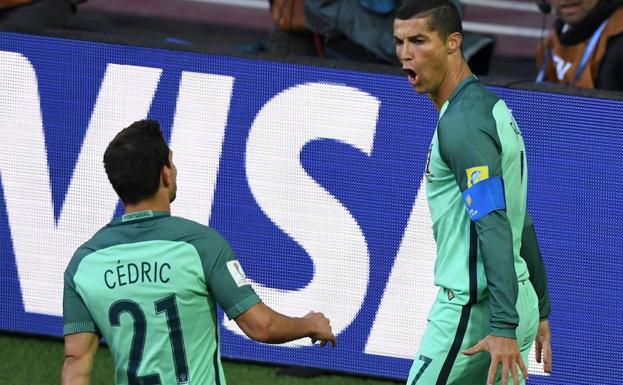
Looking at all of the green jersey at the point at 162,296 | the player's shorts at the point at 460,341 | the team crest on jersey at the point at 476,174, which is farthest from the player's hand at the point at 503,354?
the green jersey at the point at 162,296

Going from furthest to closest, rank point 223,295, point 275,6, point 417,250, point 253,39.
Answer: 1. point 253,39
2. point 275,6
3. point 417,250
4. point 223,295

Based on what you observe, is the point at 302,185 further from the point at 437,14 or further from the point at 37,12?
the point at 37,12

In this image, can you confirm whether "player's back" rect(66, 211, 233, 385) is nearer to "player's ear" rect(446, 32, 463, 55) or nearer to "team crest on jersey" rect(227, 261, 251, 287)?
"team crest on jersey" rect(227, 261, 251, 287)

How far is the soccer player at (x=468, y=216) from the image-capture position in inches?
173

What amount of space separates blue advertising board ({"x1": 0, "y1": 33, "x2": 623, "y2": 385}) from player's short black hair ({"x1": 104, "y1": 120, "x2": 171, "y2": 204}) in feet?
8.53

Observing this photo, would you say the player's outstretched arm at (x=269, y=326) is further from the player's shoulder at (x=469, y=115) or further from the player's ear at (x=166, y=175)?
the player's shoulder at (x=469, y=115)

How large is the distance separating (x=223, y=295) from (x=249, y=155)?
9.09 feet

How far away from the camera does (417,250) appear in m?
6.72

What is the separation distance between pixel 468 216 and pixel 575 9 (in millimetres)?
3578

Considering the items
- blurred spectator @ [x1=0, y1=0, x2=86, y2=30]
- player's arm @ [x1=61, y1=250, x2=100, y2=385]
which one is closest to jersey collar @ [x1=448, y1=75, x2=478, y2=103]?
player's arm @ [x1=61, y1=250, x2=100, y2=385]

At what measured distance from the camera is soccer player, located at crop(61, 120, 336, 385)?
416 cm

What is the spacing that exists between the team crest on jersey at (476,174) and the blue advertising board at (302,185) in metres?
2.24

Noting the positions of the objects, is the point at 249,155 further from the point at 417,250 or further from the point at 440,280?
the point at 440,280

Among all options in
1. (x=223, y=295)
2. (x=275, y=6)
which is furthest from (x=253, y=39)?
(x=223, y=295)
